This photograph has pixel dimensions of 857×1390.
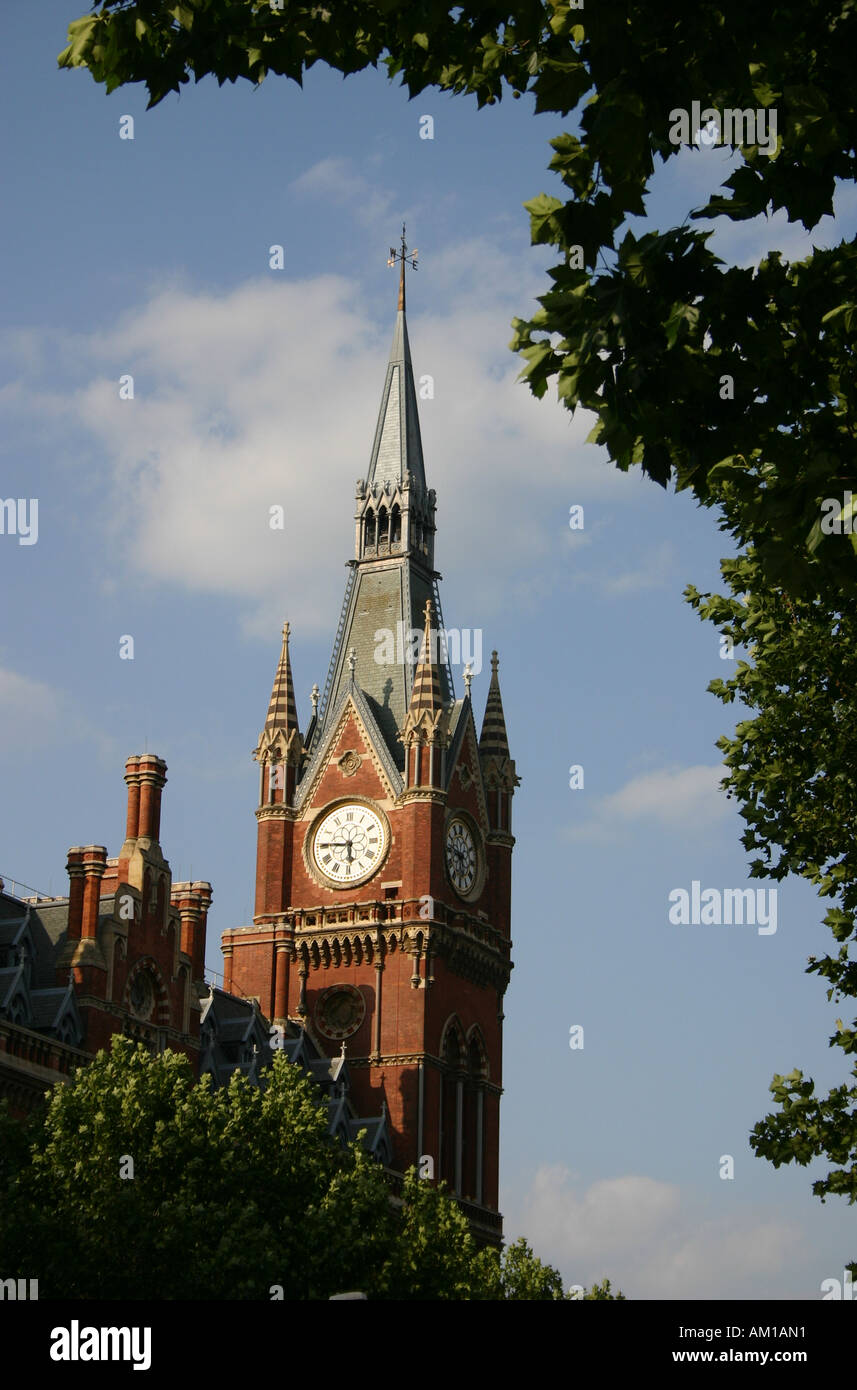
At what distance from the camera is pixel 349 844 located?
285ft

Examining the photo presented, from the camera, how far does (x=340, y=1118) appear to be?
250 feet

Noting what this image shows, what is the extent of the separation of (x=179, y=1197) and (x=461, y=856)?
4184 cm

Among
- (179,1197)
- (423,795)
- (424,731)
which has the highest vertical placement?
(424,731)

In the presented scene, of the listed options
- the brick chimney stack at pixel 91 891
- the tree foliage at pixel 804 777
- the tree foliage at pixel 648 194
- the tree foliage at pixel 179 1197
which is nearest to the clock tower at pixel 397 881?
the brick chimney stack at pixel 91 891

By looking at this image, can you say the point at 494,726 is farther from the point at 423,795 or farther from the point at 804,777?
the point at 804,777

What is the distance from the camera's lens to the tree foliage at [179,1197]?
45781 millimetres

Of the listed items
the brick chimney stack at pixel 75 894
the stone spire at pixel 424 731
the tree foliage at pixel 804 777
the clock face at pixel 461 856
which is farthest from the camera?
the clock face at pixel 461 856

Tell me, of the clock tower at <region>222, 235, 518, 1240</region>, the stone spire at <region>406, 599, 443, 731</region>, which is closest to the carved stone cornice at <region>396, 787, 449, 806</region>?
the clock tower at <region>222, 235, 518, 1240</region>

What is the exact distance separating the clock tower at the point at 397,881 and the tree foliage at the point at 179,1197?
27126mm

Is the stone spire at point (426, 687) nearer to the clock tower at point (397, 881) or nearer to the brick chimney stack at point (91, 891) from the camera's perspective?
the clock tower at point (397, 881)

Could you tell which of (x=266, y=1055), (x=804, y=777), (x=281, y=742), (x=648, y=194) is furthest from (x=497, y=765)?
(x=648, y=194)

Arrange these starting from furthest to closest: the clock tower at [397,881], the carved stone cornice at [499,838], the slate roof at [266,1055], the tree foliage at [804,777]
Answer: the carved stone cornice at [499,838]
the clock tower at [397,881]
the slate roof at [266,1055]
the tree foliage at [804,777]
